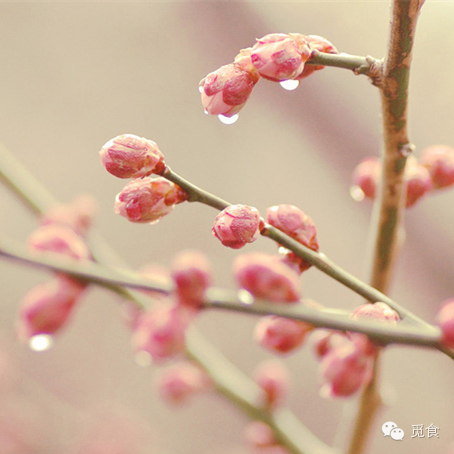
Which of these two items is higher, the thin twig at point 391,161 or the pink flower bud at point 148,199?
the thin twig at point 391,161

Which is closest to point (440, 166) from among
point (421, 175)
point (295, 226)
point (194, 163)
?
point (421, 175)

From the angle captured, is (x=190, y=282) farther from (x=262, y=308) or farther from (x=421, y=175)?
(x=421, y=175)

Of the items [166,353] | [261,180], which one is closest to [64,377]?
[261,180]

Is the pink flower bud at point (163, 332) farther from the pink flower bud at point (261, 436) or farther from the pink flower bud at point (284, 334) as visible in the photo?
the pink flower bud at point (261, 436)

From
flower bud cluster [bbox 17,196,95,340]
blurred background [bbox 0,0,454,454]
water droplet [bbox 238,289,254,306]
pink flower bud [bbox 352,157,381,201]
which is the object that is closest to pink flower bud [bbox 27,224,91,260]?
flower bud cluster [bbox 17,196,95,340]

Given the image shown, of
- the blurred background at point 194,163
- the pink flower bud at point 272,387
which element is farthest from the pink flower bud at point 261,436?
the blurred background at point 194,163

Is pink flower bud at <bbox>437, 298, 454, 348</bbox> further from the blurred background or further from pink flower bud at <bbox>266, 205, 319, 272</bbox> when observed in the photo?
the blurred background

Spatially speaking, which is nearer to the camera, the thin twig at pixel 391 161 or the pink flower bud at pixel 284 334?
the thin twig at pixel 391 161
